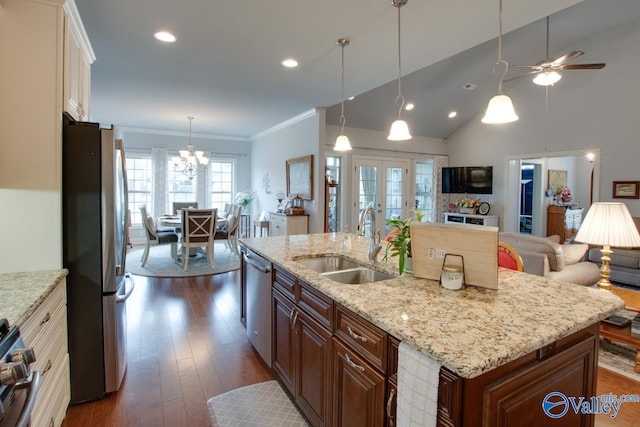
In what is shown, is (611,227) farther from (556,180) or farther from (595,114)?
(556,180)

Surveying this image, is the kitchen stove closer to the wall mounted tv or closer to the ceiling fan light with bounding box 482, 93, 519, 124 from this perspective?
the ceiling fan light with bounding box 482, 93, 519, 124

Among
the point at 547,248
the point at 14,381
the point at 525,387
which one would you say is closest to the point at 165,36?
the point at 14,381

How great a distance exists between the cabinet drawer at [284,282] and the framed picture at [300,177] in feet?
11.5

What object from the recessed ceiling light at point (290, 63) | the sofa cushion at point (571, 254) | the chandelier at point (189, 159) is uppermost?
the recessed ceiling light at point (290, 63)

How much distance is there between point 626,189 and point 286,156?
590 centimetres

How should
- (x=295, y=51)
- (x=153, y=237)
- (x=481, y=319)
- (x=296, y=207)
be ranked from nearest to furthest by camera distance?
(x=481, y=319), (x=295, y=51), (x=153, y=237), (x=296, y=207)

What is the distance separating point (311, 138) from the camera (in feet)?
18.1

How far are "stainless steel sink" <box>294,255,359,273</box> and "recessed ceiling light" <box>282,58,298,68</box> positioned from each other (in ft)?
6.99

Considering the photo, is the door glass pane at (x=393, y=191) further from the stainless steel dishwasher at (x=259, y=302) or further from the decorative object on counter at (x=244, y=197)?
the stainless steel dishwasher at (x=259, y=302)

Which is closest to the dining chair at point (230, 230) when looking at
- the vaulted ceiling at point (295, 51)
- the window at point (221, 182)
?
the vaulted ceiling at point (295, 51)

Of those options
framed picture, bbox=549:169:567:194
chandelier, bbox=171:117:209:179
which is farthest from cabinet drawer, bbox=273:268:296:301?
framed picture, bbox=549:169:567:194

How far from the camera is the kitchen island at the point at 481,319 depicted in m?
0.96

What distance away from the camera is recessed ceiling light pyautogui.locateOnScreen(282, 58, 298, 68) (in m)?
3.36

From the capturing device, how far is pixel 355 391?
53.6 inches
